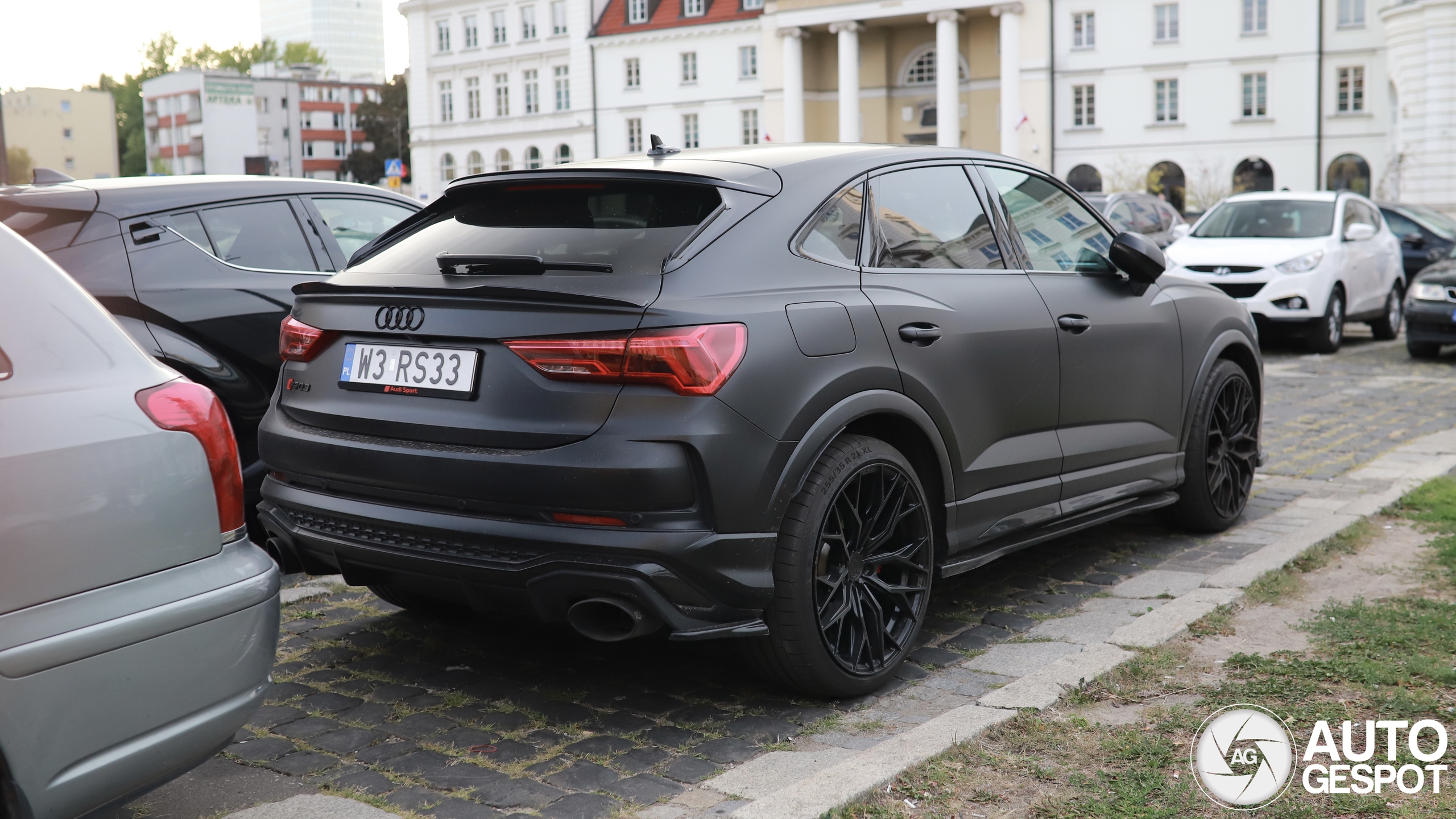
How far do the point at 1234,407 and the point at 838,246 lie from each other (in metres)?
3.07

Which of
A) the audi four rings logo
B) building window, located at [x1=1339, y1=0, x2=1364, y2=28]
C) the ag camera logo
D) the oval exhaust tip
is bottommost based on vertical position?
the ag camera logo

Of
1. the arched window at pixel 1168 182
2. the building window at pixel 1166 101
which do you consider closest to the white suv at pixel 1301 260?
the arched window at pixel 1168 182

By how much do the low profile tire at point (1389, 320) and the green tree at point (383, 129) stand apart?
303 ft

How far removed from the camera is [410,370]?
3.86m

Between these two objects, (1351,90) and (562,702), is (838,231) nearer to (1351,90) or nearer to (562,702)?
(562,702)

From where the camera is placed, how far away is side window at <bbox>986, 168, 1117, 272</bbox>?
523cm

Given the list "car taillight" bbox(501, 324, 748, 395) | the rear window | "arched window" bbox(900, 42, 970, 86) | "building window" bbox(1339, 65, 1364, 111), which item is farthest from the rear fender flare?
"arched window" bbox(900, 42, 970, 86)

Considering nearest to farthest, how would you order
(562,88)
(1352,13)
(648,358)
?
1. (648,358)
2. (1352,13)
3. (562,88)

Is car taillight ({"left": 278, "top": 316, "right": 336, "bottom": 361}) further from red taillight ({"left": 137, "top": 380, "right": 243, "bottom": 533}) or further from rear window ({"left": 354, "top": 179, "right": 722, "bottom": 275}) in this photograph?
red taillight ({"left": 137, "top": 380, "right": 243, "bottom": 533})

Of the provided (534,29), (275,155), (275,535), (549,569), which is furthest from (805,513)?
(275,155)

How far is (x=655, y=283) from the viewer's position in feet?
12.0

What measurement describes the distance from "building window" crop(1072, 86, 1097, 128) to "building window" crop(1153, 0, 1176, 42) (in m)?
3.67

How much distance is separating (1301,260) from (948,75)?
5532cm

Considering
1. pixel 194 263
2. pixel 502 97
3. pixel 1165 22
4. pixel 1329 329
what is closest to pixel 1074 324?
pixel 194 263
